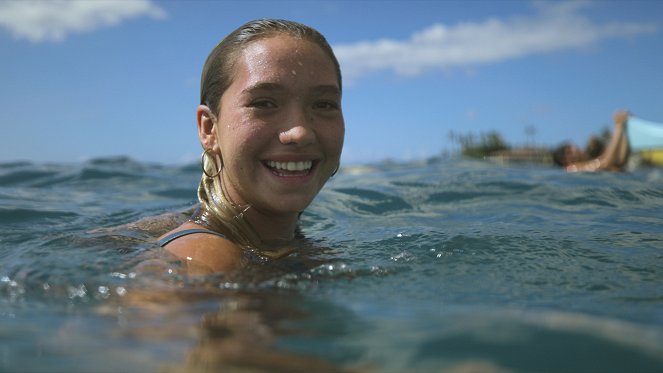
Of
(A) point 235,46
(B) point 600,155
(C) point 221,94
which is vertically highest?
(A) point 235,46

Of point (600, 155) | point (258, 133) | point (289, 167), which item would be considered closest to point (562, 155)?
point (600, 155)

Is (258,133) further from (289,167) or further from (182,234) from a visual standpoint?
(182,234)

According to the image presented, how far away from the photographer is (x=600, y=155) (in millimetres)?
14078

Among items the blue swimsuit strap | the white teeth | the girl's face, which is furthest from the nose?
the blue swimsuit strap

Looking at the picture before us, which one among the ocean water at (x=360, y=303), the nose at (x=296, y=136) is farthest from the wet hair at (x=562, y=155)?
the nose at (x=296, y=136)

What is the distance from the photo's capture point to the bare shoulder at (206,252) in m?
2.46

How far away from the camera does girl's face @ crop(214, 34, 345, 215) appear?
107 inches

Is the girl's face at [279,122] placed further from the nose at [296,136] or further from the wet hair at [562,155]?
the wet hair at [562,155]

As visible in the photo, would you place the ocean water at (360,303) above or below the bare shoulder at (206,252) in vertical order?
below

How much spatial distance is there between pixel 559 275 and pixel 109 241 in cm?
247

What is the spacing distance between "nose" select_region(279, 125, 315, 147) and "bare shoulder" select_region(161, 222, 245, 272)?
0.54 m

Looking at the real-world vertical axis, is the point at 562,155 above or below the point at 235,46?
below

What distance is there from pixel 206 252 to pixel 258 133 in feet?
1.99

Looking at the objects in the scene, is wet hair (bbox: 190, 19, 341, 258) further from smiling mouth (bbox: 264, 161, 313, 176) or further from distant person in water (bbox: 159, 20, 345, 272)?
smiling mouth (bbox: 264, 161, 313, 176)
